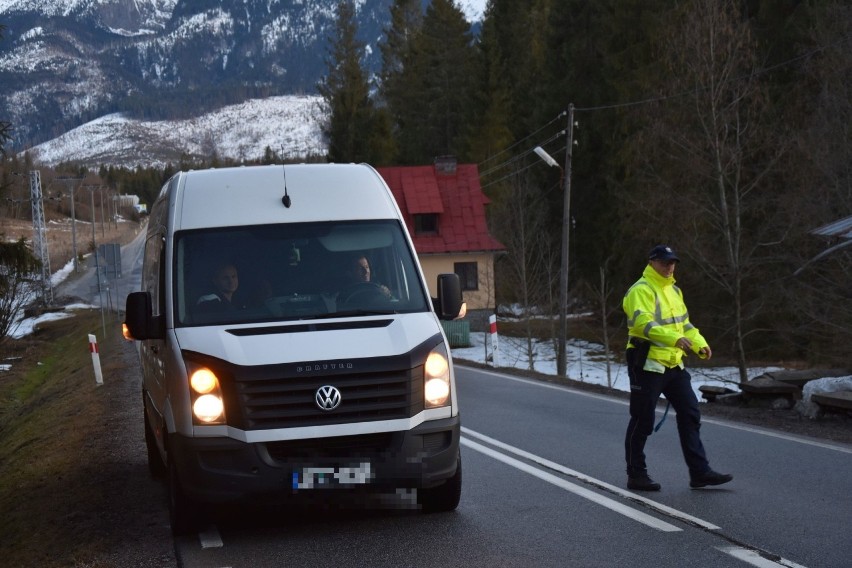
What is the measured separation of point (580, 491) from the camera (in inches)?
337

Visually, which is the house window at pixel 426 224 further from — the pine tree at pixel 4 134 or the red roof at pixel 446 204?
the pine tree at pixel 4 134

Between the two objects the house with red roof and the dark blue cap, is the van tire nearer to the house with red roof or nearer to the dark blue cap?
the dark blue cap

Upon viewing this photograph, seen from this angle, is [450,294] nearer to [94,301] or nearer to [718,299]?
[718,299]

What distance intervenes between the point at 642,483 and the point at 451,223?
1888 inches

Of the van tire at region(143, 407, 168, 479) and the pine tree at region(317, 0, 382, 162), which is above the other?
the pine tree at region(317, 0, 382, 162)

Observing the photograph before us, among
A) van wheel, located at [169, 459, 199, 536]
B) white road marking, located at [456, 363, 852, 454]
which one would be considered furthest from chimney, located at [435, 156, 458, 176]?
van wheel, located at [169, 459, 199, 536]

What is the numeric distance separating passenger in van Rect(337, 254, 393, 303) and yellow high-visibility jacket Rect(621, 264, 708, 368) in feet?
6.33

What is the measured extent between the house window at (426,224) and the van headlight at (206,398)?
4901 cm

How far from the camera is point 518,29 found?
7088 cm

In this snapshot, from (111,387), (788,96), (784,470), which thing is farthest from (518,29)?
(784,470)

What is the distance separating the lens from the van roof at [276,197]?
7988 millimetres

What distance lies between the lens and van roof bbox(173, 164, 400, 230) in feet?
26.2

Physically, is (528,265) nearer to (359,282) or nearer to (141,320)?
(359,282)

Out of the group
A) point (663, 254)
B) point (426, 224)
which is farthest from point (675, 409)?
point (426, 224)
